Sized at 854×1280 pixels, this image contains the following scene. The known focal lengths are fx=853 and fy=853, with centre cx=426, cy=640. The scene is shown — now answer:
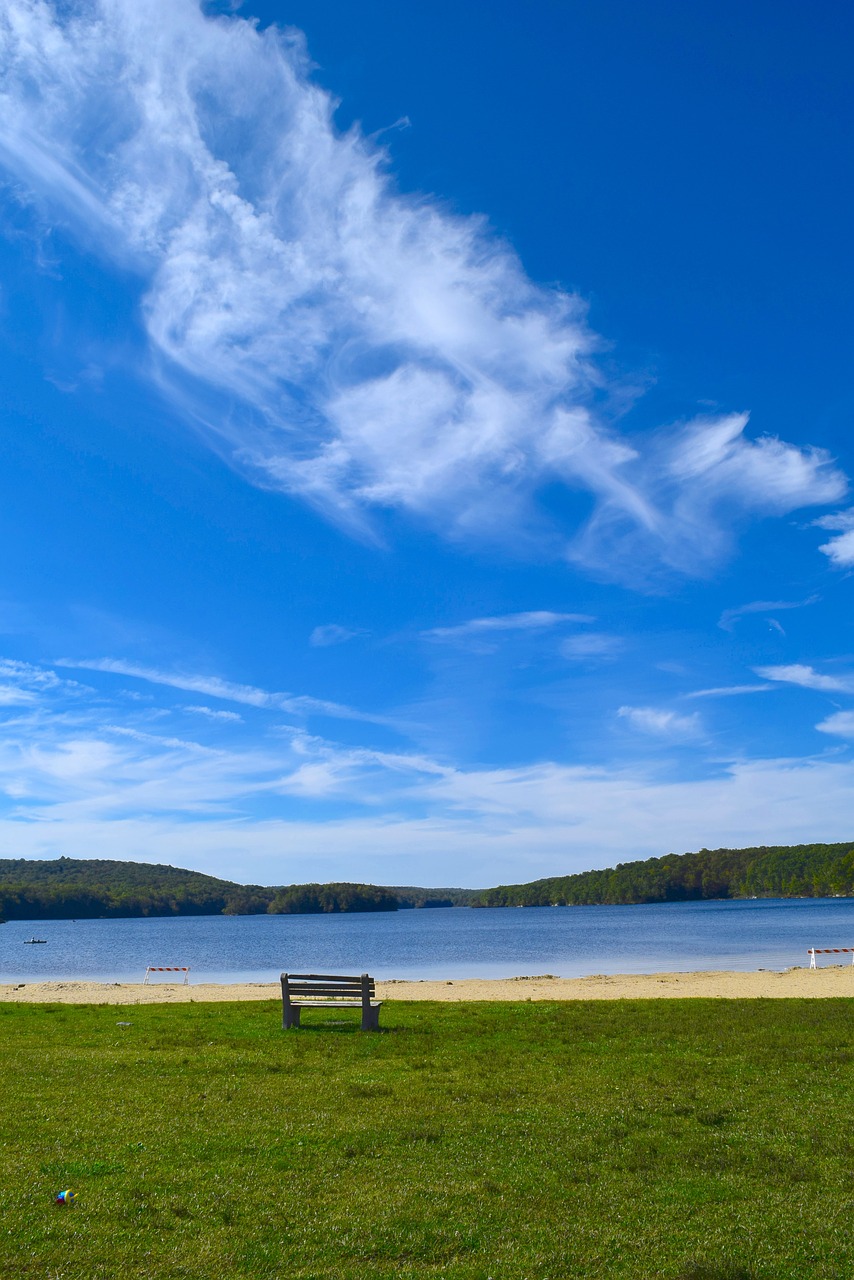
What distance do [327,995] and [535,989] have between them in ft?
52.7

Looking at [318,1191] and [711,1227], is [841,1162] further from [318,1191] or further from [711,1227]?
[318,1191]

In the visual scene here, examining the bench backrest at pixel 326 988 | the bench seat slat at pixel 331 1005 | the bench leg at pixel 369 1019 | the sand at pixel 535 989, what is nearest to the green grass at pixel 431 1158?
the bench leg at pixel 369 1019

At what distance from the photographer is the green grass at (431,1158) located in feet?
20.7

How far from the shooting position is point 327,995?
56.9ft

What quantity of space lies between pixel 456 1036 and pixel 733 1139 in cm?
780

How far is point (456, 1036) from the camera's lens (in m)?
16.0

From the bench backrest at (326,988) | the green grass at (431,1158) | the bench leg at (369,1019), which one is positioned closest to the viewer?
the green grass at (431,1158)

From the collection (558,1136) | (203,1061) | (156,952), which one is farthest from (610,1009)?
(156,952)

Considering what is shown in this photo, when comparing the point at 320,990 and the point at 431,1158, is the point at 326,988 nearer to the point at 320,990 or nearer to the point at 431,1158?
the point at 320,990

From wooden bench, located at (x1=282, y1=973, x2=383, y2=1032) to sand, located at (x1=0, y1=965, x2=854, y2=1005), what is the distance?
875 cm

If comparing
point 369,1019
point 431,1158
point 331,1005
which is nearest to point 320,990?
point 331,1005

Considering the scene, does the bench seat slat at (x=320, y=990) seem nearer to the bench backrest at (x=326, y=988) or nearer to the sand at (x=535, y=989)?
the bench backrest at (x=326, y=988)

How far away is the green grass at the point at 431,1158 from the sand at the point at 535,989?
13.3 metres

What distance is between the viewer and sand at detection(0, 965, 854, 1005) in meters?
27.3
